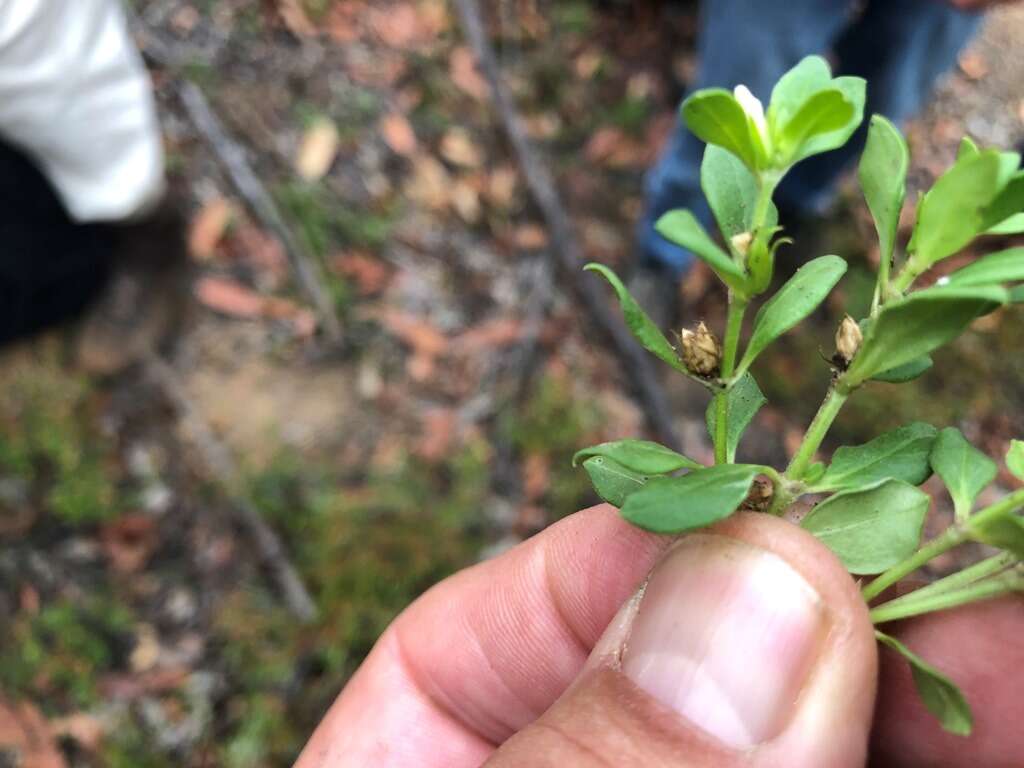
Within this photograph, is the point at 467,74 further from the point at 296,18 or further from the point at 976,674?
the point at 976,674

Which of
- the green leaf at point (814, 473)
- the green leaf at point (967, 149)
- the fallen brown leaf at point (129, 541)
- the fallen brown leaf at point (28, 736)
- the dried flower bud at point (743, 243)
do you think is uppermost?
the dried flower bud at point (743, 243)

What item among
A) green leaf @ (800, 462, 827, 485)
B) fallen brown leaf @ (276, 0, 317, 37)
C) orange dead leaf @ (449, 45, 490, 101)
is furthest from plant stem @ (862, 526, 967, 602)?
fallen brown leaf @ (276, 0, 317, 37)

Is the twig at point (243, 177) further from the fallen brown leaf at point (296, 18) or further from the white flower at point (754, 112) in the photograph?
the white flower at point (754, 112)

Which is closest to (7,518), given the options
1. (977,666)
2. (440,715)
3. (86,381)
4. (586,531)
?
(86,381)

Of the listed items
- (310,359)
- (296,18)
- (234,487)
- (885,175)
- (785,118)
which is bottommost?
(234,487)

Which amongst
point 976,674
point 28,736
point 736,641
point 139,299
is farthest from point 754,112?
point 139,299

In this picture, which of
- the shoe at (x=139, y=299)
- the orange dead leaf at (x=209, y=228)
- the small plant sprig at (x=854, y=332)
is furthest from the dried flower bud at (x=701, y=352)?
the orange dead leaf at (x=209, y=228)
